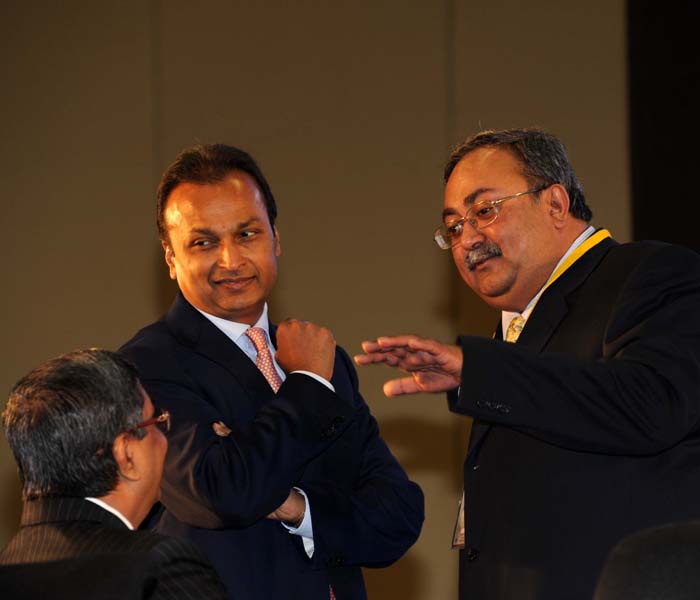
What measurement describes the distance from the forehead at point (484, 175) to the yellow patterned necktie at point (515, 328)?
0.31 metres

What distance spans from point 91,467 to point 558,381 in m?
0.92

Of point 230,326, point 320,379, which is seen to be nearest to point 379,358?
point 320,379

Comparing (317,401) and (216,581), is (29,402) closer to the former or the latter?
(216,581)

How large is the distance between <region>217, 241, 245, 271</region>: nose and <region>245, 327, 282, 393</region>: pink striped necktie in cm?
18

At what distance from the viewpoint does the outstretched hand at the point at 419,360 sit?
2.22m

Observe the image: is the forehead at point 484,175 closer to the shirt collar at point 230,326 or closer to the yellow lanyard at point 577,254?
the yellow lanyard at point 577,254

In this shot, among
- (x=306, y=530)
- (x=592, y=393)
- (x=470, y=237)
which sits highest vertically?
(x=470, y=237)

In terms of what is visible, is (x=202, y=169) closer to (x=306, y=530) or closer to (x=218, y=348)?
(x=218, y=348)

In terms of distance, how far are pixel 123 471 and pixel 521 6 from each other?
12.2ft

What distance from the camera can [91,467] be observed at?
219 cm

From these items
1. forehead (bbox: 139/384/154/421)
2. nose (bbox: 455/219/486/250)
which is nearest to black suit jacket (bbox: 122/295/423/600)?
forehead (bbox: 139/384/154/421)

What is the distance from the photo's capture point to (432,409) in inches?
211

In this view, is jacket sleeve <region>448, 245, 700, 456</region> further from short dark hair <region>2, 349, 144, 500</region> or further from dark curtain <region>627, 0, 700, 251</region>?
dark curtain <region>627, 0, 700, 251</region>

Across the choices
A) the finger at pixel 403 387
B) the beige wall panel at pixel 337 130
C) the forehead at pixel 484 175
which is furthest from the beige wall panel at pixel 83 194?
the finger at pixel 403 387
